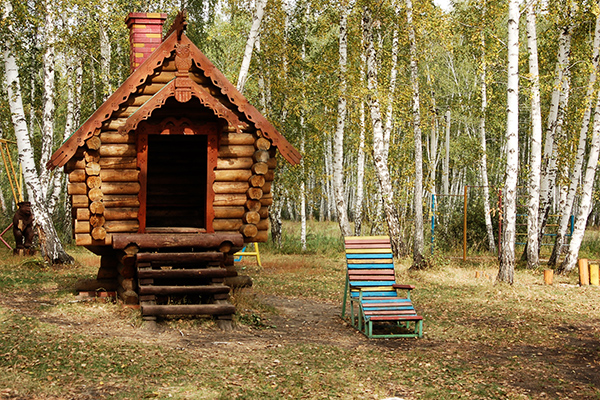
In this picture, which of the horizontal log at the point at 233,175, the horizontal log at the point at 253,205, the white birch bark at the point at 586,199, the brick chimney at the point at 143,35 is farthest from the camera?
the white birch bark at the point at 586,199

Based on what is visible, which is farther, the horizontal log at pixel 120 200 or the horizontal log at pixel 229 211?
the horizontal log at pixel 229 211

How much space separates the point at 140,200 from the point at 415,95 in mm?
9417

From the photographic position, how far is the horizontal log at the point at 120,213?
34.5 feet

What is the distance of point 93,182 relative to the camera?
34.2 feet

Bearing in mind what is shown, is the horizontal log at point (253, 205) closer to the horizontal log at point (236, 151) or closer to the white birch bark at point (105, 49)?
the horizontal log at point (236, 151)

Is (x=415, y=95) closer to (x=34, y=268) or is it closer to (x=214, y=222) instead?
(x=214, y=222)

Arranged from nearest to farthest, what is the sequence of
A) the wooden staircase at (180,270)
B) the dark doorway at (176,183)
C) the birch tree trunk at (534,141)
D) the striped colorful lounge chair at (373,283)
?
the wooden staircase at (180,270), the striped colorful lounge chair at (373,283), the dark doorway at (176,183), the birch tree trunk at (534,141)

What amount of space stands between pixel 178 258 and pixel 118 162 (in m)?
1.84

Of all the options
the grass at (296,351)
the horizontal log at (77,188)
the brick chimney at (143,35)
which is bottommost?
the grass at (296,351)

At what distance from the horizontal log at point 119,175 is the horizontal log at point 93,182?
0.23 feet

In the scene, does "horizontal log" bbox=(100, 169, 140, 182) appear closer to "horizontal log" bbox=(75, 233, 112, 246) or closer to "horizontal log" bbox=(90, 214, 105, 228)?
"horizontal log" bbox=(90, 214, 105, 228)

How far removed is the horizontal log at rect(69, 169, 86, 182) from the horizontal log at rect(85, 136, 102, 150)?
44 cm

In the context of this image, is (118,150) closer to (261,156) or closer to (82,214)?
(82,214)

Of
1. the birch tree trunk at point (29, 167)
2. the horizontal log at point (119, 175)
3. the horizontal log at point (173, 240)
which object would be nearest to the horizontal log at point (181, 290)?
the horizontal log at point (173, 240)
